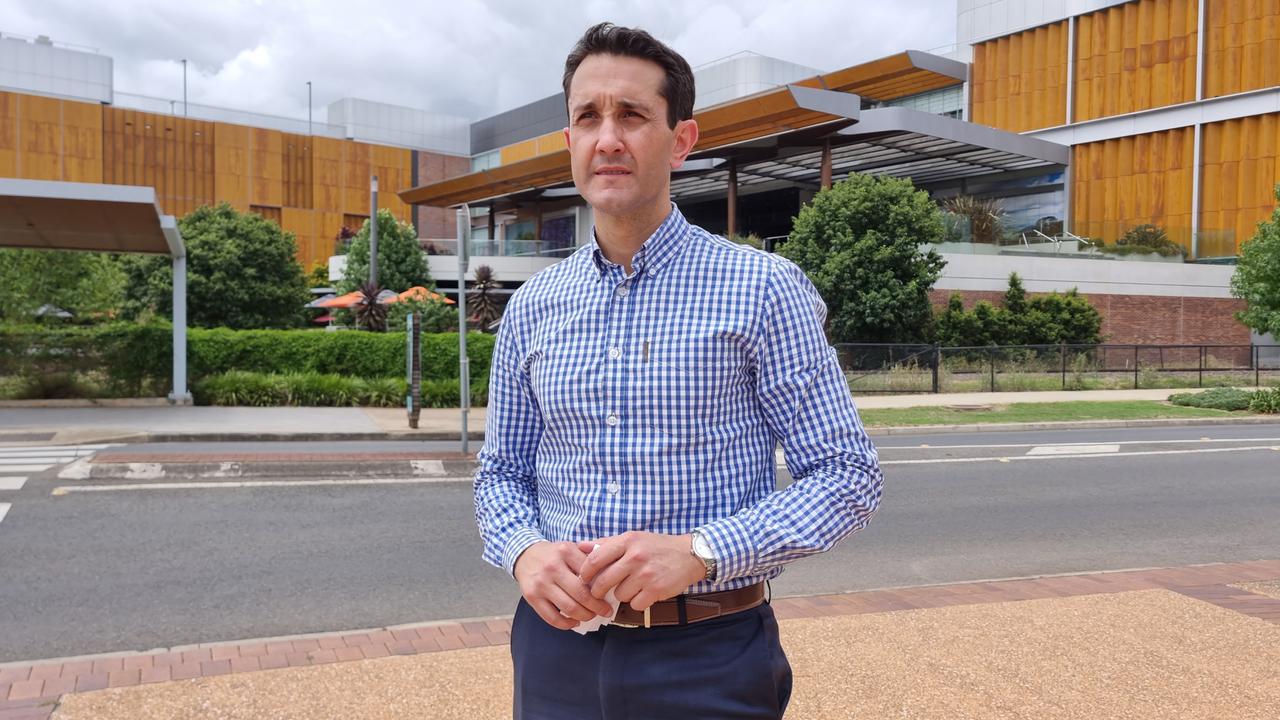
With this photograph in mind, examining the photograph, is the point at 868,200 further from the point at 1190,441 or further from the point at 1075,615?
the point at 1075,615

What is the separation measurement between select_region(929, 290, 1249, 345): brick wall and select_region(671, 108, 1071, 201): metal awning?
6186 millimetres

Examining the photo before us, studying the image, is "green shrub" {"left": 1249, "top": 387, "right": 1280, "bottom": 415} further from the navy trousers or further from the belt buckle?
the belt buckle

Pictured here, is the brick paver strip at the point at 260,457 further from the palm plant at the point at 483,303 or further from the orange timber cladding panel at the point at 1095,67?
the orange timber cladding panel at the point at 1095,67

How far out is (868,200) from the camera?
31453 mm

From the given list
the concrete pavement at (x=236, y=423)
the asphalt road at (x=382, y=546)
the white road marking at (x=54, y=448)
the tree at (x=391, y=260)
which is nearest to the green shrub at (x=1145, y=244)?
the concrete pavement at (x=236, y=423)

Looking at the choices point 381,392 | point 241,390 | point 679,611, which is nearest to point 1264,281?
point 381,392

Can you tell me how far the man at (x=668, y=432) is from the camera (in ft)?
6.11

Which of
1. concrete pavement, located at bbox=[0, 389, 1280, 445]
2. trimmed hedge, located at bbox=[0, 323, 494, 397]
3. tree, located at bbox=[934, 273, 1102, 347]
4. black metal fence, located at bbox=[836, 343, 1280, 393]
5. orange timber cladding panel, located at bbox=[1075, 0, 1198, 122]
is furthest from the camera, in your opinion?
orange timber cladding panel, located at bbox=[1075, 0, 1198, 122]

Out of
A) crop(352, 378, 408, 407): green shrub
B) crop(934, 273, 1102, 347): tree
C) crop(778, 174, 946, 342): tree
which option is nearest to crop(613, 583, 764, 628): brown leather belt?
crop(352, 378, 408, 407): green shrub

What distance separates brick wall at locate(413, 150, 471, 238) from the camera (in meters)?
77.1

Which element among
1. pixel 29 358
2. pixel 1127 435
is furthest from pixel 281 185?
pixel 1127 435

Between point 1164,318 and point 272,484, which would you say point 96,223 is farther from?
point 1164,318

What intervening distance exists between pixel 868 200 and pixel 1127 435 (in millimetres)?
15547

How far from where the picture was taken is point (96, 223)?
18500 millimetres
